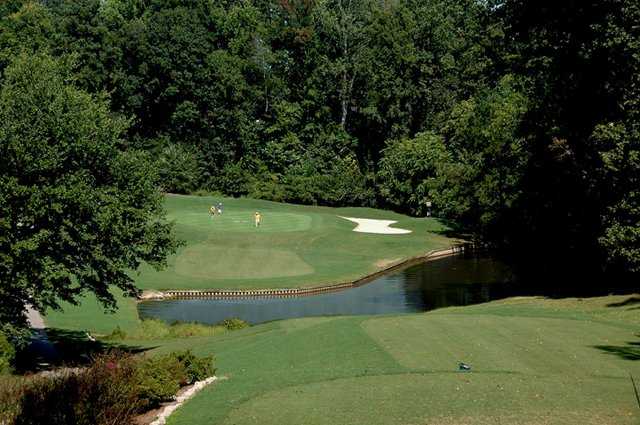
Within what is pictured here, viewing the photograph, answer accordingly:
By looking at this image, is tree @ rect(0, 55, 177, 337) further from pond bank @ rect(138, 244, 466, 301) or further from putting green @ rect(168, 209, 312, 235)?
putting green @ rect(168, 209, 312, 235)

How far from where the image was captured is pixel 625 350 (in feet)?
72.0

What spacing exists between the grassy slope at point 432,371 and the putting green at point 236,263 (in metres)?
22.1

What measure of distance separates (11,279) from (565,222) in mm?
25756

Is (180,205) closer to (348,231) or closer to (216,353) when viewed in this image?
(348,231)

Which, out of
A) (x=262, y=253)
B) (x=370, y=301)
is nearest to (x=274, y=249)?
(x=262, y=253)

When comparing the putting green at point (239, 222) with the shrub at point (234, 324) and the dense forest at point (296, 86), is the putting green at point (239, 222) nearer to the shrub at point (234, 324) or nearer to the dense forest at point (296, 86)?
the dense forest at point (296, 86)

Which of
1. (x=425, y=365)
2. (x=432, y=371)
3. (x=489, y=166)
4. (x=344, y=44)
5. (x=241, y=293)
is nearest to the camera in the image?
(x=432, y=371)

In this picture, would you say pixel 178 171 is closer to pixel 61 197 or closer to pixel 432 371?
pixel 61 197

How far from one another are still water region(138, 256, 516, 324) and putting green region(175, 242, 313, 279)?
212 inches

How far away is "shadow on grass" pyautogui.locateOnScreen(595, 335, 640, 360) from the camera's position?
2116cm

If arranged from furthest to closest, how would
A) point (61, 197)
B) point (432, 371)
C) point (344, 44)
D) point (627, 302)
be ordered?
point (344, 44), point (627, 302), point (61, 197), point (432, 371)

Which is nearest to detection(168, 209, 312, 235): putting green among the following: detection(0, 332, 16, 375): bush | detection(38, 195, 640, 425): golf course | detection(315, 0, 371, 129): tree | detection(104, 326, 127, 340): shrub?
detection(38, 195, 640, 425): golf course

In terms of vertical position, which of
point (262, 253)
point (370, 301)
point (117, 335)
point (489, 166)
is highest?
point (489, 166)

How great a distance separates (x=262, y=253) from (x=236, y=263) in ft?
11.8
